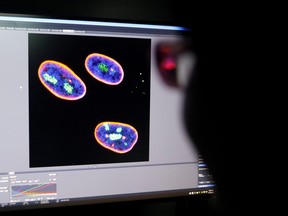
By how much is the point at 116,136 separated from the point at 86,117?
8cm

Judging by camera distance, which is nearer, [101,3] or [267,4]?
[267,4]

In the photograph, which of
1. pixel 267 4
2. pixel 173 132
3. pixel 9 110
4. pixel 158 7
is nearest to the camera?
pixel 267 4

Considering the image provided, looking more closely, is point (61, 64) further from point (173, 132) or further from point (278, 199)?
point (278, 199)

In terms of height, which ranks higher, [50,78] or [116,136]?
[50,78]

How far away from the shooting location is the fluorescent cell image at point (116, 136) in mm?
781

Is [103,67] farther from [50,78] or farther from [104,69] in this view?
[50,78]

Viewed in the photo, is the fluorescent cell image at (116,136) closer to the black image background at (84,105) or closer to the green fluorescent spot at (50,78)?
the black image background at (84,105)

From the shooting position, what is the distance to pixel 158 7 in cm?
93

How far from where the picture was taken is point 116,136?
31.3 inches

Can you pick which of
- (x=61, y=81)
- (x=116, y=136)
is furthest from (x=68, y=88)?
(x=116, y=136)

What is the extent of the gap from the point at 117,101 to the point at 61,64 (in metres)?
0.14

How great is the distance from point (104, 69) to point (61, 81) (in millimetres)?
95

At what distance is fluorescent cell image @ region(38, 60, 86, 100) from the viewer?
0.74 meters

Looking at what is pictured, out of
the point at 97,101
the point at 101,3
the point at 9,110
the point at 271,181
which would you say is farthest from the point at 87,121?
the point at 271,181
